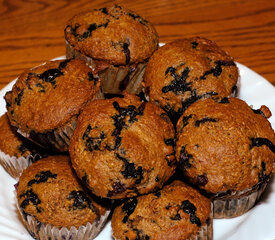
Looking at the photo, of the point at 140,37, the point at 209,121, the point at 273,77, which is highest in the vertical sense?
the point at 140,37

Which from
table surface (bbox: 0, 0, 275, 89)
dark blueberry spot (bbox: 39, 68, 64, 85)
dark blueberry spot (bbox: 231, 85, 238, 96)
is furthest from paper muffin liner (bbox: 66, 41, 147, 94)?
table surface (bbox: 0, 0, 275, 89)

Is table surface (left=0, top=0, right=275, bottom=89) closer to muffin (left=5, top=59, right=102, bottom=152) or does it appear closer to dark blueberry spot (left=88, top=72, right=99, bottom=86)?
muffin (left=5, top=59, right=102, bottom=152)

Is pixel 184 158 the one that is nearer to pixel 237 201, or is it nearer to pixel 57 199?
pixel 237 201

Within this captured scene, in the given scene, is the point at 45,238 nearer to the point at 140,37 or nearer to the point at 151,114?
the point at 151,114

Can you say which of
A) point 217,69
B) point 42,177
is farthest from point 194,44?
point 42,177

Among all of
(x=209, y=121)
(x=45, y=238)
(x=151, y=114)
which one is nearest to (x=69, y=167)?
(x=45, y=238)

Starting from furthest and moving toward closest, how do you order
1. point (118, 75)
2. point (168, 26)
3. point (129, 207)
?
1. point (168, 26)
2. point (118, 75)
3. point (129, 207)
